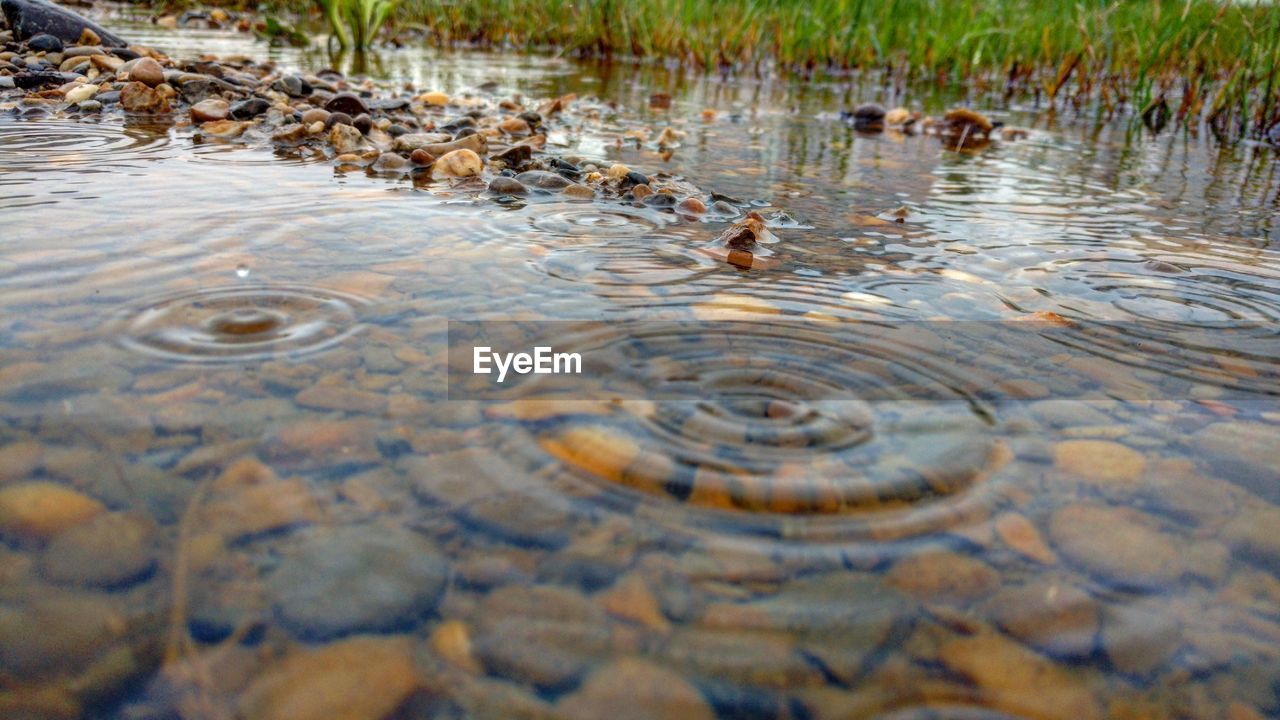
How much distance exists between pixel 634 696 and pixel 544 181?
103 inches

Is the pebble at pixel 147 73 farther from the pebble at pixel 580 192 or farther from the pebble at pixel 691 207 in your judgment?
the pebble at pixel 691 207

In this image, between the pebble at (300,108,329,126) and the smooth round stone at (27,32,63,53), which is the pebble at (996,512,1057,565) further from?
the smooth round stone at (27,32,63,53)

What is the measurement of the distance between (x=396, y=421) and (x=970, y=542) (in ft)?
2.99

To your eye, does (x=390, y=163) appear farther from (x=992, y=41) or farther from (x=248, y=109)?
(x=992, y=41)

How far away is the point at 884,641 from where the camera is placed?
3.21 ft

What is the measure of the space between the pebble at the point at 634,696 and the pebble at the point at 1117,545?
1.98 ft

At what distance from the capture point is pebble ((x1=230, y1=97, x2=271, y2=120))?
434cm

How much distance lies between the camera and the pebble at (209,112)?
4.21m

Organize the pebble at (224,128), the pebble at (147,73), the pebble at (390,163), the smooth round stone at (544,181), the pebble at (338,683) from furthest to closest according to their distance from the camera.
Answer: the pebble at (147,73), the pebble at (224,128), the pebble at (390,163), the smooth round stone at (544,181), the pebble at (338,683)

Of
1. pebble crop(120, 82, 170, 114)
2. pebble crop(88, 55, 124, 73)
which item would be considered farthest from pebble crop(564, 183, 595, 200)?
pebble crop(88, 55, 124, 73)

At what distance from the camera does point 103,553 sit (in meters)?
1.04

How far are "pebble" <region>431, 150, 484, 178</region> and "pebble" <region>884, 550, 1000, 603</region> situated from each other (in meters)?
2.73

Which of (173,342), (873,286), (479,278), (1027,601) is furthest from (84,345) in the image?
(873,286)

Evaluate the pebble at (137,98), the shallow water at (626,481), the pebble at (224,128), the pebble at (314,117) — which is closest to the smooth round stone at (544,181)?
the shallow water at (626,481)
